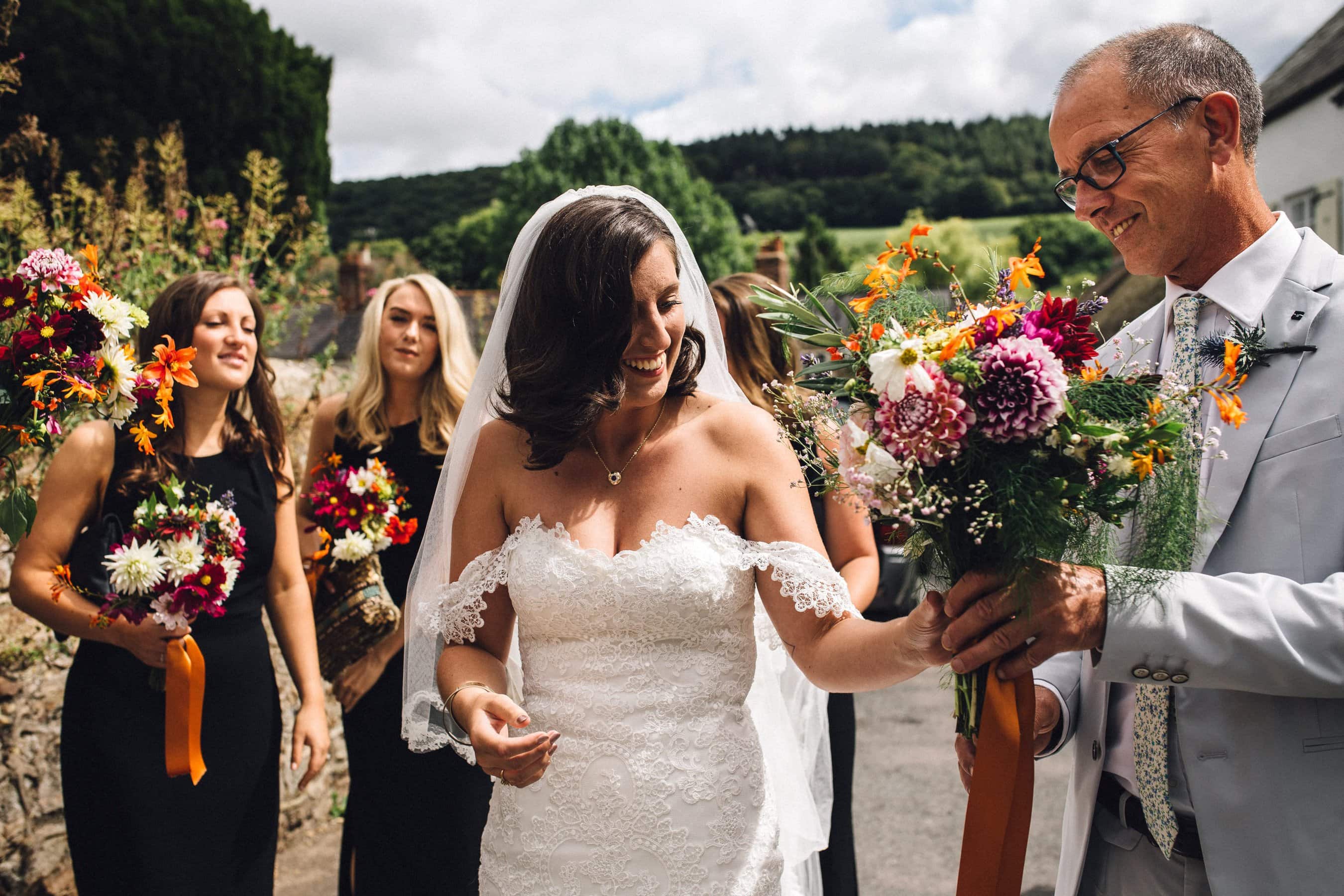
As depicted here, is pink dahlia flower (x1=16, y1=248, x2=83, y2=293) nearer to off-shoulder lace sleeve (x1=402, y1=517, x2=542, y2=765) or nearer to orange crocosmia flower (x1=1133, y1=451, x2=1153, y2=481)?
off-shoulder lace sleeve (x1=402, y1=517, x2=542, y2=765)

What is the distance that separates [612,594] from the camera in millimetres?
2330

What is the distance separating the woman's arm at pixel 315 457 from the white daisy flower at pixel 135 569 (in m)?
1.09

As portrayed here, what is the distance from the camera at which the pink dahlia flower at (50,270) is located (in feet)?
8.54

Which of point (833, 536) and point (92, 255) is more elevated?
point (92, 255)

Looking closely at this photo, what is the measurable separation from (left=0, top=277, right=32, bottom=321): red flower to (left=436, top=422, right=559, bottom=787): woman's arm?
127 cm

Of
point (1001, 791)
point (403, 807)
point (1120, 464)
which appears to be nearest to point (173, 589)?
point (403, 807)

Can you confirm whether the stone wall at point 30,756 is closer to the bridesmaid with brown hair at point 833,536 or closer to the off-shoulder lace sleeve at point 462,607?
the off-shoulder lace sleeve at point 462,607

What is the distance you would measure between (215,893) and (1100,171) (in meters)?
3.42

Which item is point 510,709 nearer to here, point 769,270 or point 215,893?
point 215,893

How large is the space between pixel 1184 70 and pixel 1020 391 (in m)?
0.91

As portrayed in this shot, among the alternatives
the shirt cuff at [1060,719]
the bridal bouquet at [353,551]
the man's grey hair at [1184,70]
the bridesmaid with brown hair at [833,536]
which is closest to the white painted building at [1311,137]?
the bridesmaid with brown hair at [833,536]

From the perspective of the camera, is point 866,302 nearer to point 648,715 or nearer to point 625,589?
point 625,589

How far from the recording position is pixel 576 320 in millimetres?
2379

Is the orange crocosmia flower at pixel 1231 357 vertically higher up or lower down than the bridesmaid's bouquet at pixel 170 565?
higher up
